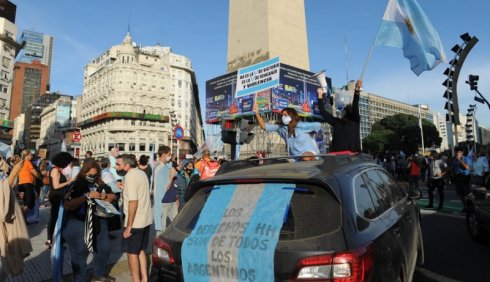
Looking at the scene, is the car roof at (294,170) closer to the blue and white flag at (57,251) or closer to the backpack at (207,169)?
the blue and white flag at (57,251)

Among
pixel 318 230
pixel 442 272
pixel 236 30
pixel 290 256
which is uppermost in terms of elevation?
pixel 236 30

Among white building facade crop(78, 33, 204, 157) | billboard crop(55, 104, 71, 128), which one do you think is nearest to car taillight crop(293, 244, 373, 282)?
white building facade crop(78, 33, 204, 157)

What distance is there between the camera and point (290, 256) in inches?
78.3

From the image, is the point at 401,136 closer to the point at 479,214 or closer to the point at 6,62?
the point at 479,214

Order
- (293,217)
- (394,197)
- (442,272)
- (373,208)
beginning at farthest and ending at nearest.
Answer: (442,272) → (394,197) → (373,208) → (293,217)

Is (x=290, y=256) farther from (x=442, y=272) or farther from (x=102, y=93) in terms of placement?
(x=102, y=93)

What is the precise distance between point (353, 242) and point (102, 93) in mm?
97500

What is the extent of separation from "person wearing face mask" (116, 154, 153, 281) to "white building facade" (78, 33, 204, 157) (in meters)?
76.7

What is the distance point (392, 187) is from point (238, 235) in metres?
2.22

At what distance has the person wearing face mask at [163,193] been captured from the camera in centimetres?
639

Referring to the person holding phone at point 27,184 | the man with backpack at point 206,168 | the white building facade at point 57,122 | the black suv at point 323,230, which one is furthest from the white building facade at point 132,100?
the black suv at point 323,230

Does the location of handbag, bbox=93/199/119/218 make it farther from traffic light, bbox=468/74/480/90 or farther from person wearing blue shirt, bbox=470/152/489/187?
traffic light, bbox=468/74/480/90

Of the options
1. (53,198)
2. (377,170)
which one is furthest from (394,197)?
(53,198)

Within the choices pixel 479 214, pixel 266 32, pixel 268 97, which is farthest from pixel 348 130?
pixel 268 97
